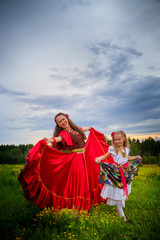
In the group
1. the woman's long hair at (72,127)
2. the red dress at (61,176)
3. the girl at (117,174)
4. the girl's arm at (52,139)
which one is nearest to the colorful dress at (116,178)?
the girl at (117,174)

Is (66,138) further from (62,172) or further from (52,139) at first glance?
(62,172)

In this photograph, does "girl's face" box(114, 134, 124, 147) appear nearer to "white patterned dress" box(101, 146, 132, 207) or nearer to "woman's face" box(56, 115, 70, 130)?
"white patterned dress" box(101, 146, 132, 207)

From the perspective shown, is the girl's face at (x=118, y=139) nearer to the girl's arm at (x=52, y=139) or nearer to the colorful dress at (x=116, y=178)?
the colorful dress at (x=116, y=178)

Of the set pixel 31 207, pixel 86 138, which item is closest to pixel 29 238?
pixel 31 207

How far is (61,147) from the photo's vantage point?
209 inches

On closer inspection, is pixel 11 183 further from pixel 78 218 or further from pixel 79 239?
pixel 79 239

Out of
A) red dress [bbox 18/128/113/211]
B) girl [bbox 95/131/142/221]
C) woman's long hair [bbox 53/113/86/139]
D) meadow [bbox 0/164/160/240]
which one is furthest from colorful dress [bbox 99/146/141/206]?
woman's long hair [bbox 53/113/86/139]

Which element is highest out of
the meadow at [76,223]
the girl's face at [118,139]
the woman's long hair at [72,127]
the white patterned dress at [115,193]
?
the woman's long hair at [72,127]

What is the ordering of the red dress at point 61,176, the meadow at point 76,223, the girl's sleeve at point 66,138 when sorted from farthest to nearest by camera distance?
the girl's sleeve at point 66,138
the red dress at point 61,176
the meadow at point 76,223

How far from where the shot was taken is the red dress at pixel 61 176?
15.2ft

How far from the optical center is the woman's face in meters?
5.22

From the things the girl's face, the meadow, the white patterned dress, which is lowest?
the meadow

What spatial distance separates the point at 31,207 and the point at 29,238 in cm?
136

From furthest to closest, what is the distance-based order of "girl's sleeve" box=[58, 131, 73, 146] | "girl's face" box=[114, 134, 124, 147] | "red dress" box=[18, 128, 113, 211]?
1. "girl's sleeve" box=[58, 131, 73, 146]
2. "red dress" box=[18, 128, 113, 211]
3. "girl's face" box=[114, 134, 124, 147]
